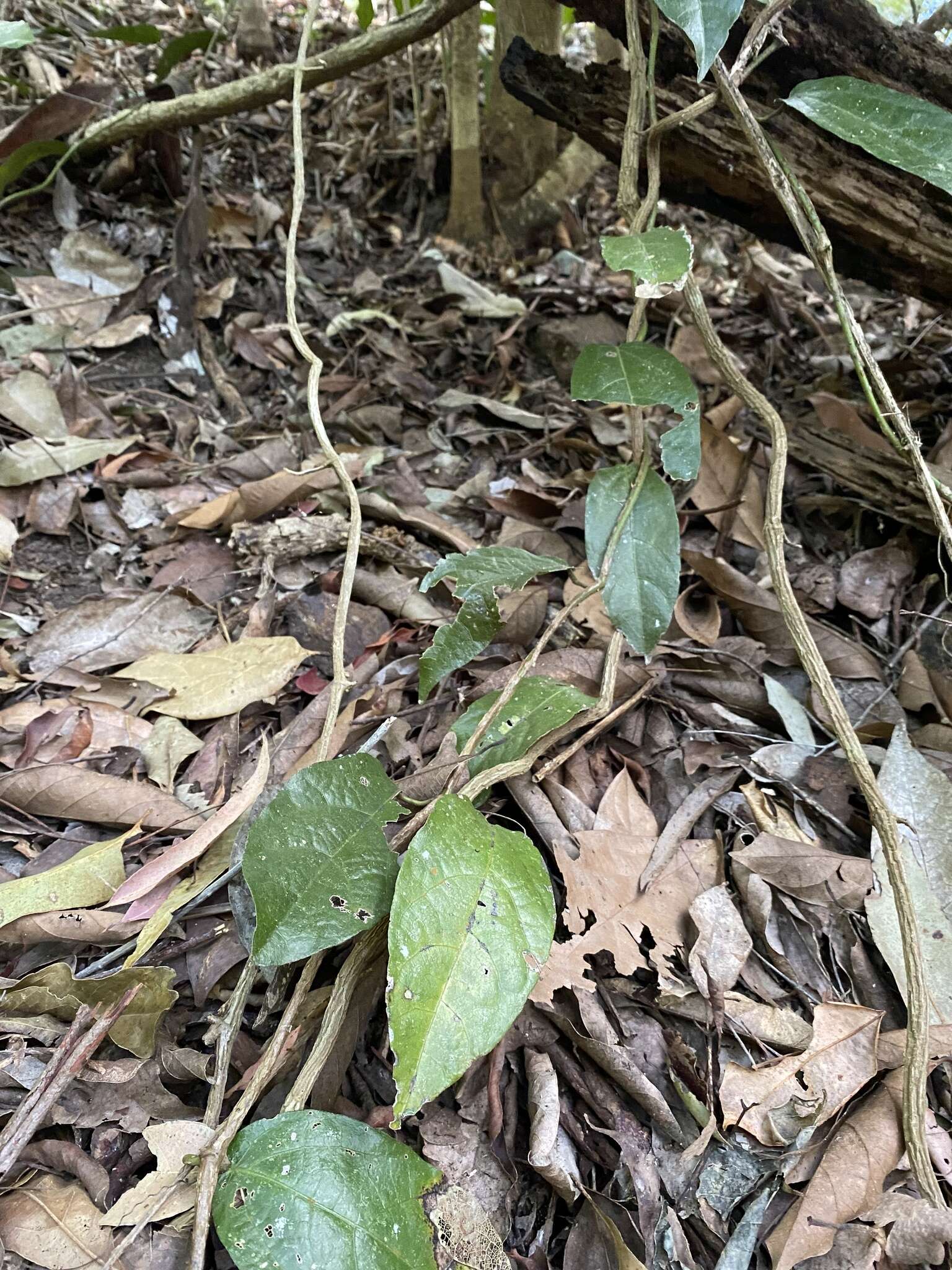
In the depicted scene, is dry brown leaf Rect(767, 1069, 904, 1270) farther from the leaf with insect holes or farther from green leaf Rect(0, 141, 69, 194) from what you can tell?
green leaf Rect(0, 141, 69, 194)


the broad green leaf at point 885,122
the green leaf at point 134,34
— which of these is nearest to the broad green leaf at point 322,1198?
the broad green leaf at point 885,122

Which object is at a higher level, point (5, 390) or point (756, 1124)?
point (756, 1124)

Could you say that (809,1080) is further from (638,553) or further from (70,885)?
(70,885)

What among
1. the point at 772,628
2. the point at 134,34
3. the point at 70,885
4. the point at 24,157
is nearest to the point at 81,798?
the point at 70,885

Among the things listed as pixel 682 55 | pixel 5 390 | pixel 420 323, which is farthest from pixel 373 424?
pixel 682 55

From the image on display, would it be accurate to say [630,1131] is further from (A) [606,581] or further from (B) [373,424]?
(B) [373,424]

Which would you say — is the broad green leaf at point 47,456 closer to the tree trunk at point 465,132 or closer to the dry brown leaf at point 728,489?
the dry brown leaf at point 728,489

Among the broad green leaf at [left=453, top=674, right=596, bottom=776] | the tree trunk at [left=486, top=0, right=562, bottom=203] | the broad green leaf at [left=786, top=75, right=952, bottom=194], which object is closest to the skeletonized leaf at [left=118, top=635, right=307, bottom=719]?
the broad green leaf at [left=453, top=674, right=596, bottom=776]
